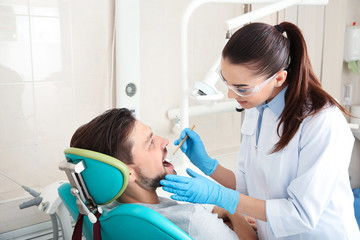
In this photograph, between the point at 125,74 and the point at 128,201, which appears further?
the point at 125,74

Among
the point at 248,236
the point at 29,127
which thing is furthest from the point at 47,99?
the point at 248,236

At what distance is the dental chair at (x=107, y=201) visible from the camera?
3.07 ft

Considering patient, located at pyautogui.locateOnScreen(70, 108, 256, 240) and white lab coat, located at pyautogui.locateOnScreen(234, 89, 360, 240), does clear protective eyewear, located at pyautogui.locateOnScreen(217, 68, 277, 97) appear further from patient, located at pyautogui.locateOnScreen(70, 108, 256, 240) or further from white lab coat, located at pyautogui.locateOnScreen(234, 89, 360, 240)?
patient, located at pyautogui.locateOnScreen(70, 108, 256, 240)

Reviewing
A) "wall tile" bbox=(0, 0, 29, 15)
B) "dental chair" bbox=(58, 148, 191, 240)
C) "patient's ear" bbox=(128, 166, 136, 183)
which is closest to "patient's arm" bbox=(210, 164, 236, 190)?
"patient's ear" bbox=(128, 166, 136, 183)

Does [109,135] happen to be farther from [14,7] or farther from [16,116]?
[14,7]

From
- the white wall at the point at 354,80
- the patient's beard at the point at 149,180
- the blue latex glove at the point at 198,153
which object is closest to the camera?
the patient's beard at the point at 149,180

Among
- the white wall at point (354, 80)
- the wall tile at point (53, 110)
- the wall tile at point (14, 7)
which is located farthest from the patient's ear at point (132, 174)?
the white wall at point (354, 80)

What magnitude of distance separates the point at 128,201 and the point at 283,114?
645 millimetres

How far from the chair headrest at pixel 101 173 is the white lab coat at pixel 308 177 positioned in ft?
1.80

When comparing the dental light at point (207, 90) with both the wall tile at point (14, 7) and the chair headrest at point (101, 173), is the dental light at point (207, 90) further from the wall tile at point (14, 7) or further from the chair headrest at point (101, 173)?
the wall tile at point (14, 7)

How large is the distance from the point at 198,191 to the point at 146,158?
0.73 ft

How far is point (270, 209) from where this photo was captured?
1.22 meters

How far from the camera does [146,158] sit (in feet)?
4.15

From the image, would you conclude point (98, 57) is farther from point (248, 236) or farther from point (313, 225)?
point (313, 225)
